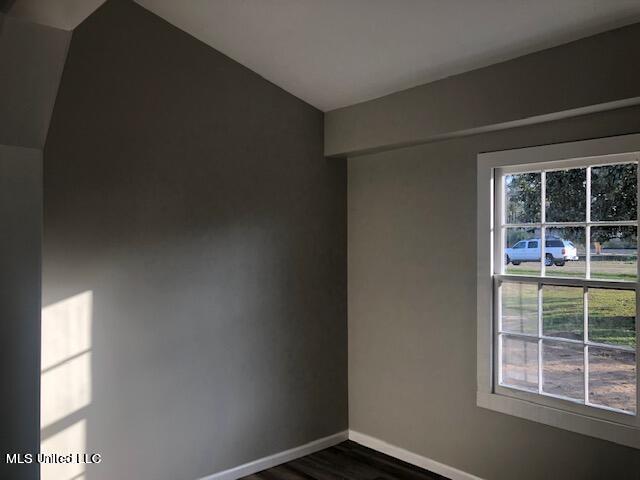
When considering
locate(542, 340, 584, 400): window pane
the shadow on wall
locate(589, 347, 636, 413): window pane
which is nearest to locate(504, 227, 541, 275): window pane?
locate(542, 340, 584, 400): window pane

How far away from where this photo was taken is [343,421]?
4.34 m

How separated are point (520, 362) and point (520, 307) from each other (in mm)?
321

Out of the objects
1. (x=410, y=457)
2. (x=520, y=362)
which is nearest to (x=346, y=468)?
(x=410, y=457)

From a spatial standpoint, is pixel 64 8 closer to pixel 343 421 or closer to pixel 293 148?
pixel 293 148

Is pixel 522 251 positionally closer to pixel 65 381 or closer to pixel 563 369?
pixel 563 369

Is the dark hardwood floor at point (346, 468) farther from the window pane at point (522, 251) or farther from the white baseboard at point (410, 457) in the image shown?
the window pane at point (522, 251)

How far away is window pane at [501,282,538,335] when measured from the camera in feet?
10.6

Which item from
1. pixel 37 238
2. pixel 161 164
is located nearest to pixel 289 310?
pixel 161 164

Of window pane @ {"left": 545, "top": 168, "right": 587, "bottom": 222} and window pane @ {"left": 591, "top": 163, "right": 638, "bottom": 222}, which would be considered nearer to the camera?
window pane @ {"left": 591, "top": 163, "right": 638, "bottom": 222}

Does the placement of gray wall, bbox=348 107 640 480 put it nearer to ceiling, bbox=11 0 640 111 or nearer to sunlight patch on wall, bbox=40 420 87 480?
ceiling, bbox=11 0 640 111

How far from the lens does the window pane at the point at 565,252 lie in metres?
3.01

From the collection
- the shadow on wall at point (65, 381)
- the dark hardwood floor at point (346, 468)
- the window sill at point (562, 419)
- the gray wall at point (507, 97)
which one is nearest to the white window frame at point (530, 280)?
the window sill at point (562, 419)

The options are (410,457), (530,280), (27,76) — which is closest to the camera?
(27,76)

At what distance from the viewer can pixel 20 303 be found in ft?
5.63
